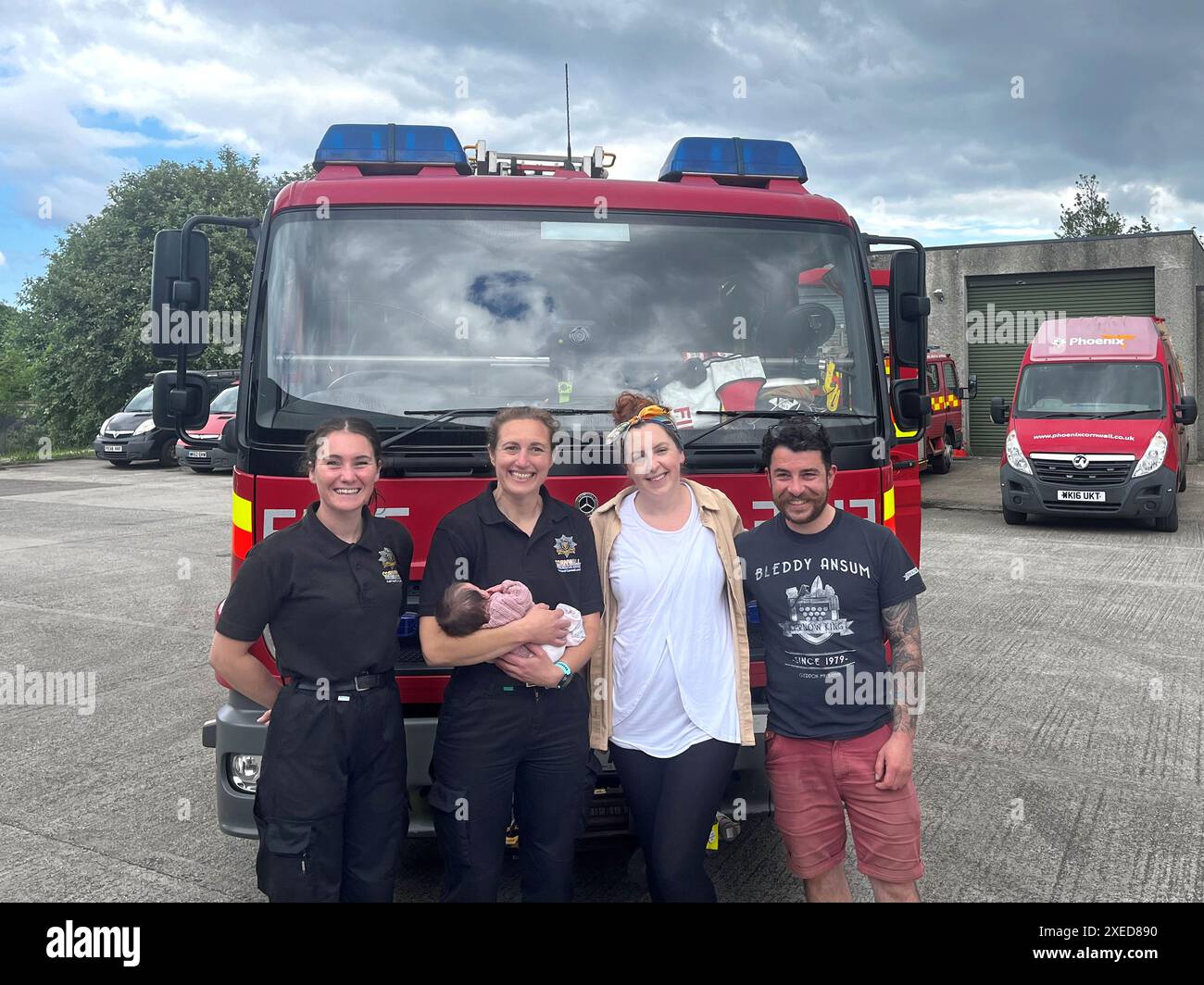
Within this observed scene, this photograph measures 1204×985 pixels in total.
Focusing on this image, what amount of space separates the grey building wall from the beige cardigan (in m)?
20.1

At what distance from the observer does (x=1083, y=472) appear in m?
12.3

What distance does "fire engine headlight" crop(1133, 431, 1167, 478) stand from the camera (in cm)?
1201

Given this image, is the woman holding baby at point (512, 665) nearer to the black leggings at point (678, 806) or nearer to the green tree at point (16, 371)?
the black leggings at point (678, 806)

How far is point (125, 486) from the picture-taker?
18.4 metres

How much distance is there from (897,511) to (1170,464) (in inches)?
370

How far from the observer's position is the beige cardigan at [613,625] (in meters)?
2.97

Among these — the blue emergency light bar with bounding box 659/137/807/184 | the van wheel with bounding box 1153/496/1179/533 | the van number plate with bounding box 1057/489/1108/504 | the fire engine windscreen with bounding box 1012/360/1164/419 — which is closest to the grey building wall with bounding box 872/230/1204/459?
the fire engine windscreen with bounding box 1012/360/1164/419

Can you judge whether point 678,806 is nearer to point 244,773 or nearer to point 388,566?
point 388,566

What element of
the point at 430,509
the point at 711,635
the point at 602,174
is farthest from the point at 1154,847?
the point at 602,174

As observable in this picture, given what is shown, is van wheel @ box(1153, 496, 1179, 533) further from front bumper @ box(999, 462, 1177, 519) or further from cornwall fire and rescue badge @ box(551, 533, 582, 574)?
cornwall fire and rescue badge @ box(551, 533, 582, 574)

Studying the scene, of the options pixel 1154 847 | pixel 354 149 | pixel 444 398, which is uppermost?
pixel 354 149

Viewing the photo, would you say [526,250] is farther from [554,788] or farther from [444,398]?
[554,788]

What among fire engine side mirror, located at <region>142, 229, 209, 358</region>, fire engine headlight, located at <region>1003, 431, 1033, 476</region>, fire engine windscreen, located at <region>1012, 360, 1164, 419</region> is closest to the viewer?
fire engine side mirror, located at <region>142, 229, 209, 358</region>

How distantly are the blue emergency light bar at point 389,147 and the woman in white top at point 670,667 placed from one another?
184 centimetres
